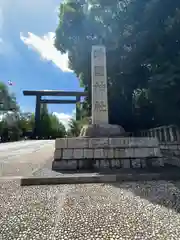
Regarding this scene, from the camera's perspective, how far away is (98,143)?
3.78 meters

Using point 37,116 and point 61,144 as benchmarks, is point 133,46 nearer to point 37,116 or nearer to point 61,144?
point 61,144

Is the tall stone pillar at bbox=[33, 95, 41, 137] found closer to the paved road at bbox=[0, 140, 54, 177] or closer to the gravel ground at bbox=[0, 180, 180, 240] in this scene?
the paved road at bbox=[0, 140, 54, 177]

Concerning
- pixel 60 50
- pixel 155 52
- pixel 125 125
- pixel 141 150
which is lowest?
pixel 141 150

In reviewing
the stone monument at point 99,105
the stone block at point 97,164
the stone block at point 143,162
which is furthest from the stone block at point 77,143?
the stone block at point 143,162

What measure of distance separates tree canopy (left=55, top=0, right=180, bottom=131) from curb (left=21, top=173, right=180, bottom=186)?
7.11 feet

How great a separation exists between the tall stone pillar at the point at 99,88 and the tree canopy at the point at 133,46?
0.58m

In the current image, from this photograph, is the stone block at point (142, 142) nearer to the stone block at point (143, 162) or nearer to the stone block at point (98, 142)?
the stone block at point (143, 162)

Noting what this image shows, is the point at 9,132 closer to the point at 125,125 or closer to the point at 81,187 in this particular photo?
the point at 125,125

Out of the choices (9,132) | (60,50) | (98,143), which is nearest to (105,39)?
(60,50)

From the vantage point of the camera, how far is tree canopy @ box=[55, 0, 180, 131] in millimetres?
4328

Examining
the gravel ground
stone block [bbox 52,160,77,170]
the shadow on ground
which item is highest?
stone block [bbox 52,160,77,170]

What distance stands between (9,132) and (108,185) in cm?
2614

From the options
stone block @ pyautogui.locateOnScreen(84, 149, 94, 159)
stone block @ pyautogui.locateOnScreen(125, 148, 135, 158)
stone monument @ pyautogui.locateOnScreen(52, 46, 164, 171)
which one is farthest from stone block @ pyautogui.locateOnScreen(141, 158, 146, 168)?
stone block @ pyautogui.locateOnScreen(84, 149, 94, 159)

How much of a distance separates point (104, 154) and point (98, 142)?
288 millimetres
